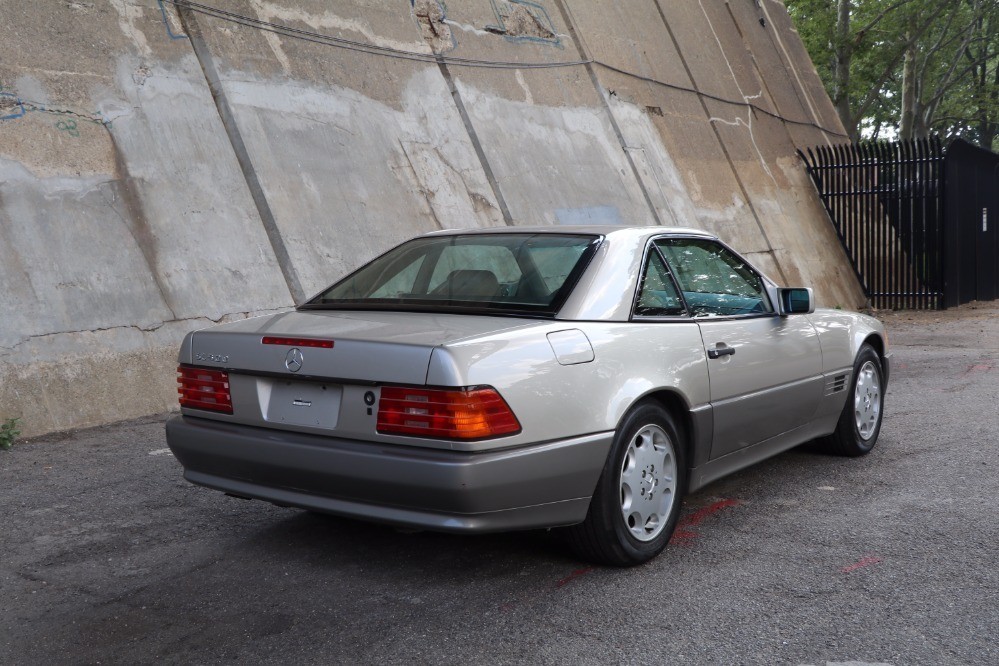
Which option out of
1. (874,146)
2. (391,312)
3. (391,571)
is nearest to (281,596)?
(391,571)

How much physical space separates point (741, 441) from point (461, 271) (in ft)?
5.07

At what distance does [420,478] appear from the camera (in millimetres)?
3275

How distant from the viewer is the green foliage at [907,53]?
977 inches

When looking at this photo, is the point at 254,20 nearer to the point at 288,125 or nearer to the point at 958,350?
the point at 288,125

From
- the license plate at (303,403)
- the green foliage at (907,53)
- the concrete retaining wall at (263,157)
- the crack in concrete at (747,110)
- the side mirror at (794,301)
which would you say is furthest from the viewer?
the green foliage at (907,53)

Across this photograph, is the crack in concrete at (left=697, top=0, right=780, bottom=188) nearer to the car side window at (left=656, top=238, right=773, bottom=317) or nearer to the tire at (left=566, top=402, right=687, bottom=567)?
the car side window at (left=656, top=238, right=773, bottom=317)

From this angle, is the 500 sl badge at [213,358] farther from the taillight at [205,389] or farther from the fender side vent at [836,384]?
the fender side vent at [836,384]

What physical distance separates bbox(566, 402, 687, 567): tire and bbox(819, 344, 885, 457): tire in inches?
75.9

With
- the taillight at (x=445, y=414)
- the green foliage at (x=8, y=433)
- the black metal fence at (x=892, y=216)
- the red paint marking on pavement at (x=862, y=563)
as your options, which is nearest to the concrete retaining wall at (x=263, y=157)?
the green foliage at (x=8, y=433)

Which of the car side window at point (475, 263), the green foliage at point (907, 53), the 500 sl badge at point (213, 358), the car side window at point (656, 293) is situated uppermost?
the green foliage at point (907, 53)

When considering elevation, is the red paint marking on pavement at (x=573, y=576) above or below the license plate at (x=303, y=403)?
below

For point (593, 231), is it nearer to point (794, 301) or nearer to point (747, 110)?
point (794, 301)

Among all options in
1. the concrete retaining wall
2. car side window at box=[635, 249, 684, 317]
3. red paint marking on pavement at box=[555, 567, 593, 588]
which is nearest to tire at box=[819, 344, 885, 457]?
car side window at box=[635, 249, 684, 317]

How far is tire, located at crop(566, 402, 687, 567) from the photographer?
3656 mm
